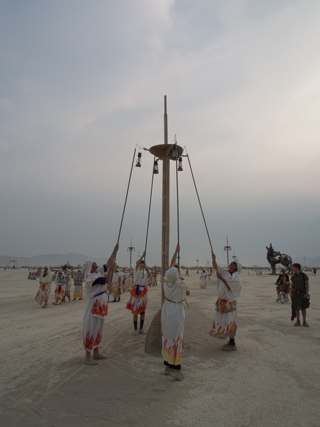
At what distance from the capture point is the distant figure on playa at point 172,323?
4.51 m

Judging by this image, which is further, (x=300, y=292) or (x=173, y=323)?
(x=300, y=292)

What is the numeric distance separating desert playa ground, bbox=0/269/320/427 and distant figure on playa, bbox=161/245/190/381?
0.26 metres

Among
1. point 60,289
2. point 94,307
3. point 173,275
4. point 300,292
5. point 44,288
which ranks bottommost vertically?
point 60,289

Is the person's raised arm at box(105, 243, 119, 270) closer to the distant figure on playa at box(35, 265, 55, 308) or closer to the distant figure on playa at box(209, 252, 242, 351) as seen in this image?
the distant figure on playa at box(209, 252, 242, 351)

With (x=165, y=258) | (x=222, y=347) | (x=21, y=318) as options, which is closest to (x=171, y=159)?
(x=165, y=258)

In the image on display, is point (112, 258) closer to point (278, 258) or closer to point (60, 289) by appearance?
point (60, 289)

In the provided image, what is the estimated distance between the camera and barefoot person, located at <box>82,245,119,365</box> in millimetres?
5109

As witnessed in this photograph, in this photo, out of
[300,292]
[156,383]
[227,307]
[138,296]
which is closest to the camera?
[156,383]

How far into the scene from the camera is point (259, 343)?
656cm

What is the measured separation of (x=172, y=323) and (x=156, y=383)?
892 millimetres

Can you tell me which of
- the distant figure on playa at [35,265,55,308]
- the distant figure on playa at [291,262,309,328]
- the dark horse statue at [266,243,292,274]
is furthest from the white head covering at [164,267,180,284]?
the dark horse statue at [266,243,292,274]

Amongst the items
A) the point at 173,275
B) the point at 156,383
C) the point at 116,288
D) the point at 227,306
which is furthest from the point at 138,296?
the point at 116,288

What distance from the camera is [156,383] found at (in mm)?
4195

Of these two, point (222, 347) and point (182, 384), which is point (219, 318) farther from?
point (182, 384)
